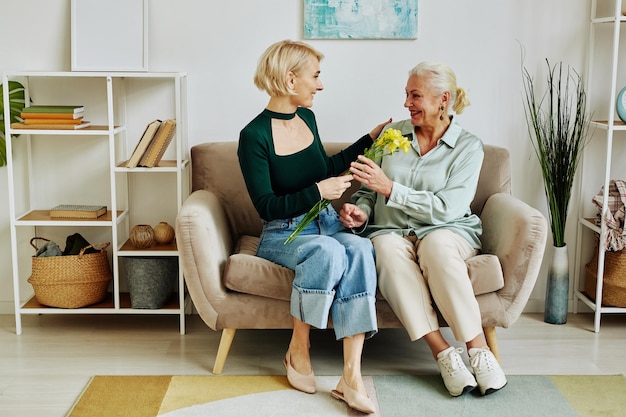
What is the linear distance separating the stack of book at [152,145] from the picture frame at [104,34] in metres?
0.30

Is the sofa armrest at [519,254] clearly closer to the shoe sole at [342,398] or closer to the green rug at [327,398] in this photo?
the green rug at [327,398]

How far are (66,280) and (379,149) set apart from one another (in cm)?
148

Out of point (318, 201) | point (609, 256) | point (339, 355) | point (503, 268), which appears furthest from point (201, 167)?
point (609, 256)

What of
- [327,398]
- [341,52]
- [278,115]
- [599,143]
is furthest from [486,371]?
[341,52]

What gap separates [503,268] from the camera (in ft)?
10.3

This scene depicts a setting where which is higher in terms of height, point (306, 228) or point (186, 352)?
point (306, 228)

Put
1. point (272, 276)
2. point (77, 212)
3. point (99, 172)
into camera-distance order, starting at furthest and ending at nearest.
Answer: point (99, 172), point (77, 212), point (272, 276)

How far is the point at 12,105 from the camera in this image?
369cm

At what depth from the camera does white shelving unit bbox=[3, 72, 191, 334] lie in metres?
3.72

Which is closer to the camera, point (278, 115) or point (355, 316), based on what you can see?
point (355, 316)

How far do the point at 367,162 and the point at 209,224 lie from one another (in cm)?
64

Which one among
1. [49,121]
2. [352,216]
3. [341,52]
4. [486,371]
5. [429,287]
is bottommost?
[486,371]

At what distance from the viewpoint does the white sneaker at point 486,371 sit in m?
Result: 2.94

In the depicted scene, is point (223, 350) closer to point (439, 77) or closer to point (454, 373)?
point (454, 373)
